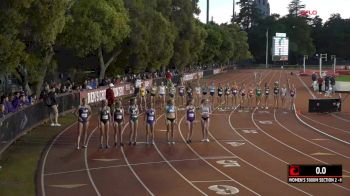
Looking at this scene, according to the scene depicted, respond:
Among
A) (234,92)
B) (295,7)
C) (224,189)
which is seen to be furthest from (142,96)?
(295,7)

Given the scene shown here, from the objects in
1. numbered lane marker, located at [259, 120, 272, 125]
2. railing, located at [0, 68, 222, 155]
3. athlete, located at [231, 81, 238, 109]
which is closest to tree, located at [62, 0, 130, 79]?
railing, located at [0, 68, 222, 155]

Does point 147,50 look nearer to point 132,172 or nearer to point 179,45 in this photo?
point 179,45

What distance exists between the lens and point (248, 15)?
170625mm

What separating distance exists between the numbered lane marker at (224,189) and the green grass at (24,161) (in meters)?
4.61

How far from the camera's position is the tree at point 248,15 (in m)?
169

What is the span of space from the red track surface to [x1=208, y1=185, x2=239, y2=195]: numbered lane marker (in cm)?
11

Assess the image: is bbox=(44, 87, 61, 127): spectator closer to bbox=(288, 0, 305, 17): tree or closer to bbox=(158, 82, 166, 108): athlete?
bbox=(158, 82, 166, 108): athlete

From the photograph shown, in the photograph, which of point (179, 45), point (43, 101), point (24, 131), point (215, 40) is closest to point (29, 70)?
point (43, 101)

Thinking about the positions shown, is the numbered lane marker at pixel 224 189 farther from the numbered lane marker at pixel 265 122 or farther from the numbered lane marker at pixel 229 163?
the numbered lane marker at pixel 265 122

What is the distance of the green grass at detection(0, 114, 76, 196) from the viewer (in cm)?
1520

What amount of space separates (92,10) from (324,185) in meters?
23.7
